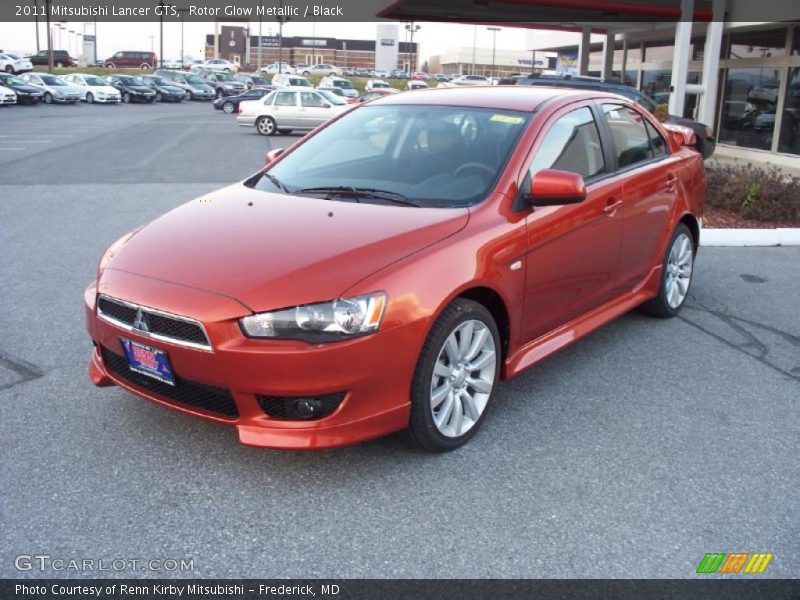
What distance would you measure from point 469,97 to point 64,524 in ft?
10.6

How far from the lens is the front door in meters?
4.21

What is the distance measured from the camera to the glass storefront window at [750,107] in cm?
1742

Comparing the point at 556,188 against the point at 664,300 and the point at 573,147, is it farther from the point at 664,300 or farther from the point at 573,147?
the point at 664,300

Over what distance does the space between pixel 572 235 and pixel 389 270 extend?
4.83 ft

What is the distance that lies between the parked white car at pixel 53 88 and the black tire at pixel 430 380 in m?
42.2

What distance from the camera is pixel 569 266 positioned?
446 cm

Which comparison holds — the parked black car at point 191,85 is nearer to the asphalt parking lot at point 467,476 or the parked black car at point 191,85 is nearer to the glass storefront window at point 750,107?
the glass storefront window at point 750,107

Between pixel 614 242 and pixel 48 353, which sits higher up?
pixel 614 242

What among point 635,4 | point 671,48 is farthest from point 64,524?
point 671,48

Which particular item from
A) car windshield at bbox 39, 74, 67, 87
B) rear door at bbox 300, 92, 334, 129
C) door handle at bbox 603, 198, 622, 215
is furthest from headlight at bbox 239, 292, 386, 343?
car windshield at bbox 39, 74, 67, 87

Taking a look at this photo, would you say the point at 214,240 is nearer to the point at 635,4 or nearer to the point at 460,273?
the point at 460,273

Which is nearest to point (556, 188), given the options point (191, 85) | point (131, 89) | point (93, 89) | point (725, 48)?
point (725, 48)

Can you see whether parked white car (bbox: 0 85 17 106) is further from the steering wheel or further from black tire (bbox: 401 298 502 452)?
black tire (bbox: 401 298 502 452)

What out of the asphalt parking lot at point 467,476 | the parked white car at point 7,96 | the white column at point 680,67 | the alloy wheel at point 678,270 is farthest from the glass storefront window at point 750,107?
the parked white car at point 7,96
